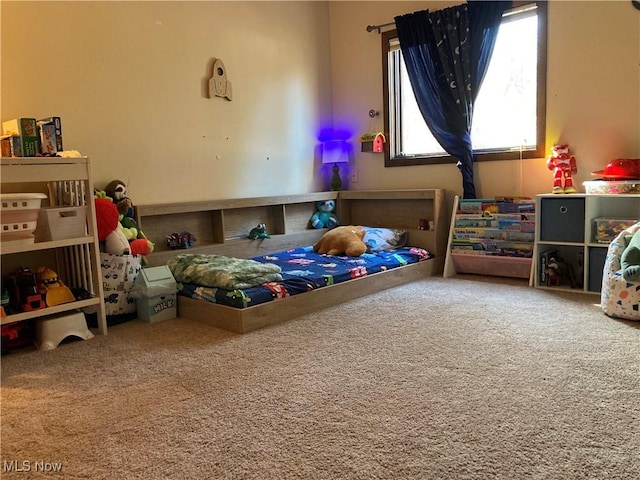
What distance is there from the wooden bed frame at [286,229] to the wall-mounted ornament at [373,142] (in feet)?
1.36

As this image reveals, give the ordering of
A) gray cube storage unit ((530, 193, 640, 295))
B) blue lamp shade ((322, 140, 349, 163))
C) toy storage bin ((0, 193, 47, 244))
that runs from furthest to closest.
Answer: blue lamp shade ((322, 140, 349, 163)) → gray cube storage unit ((530, 193, 640, 295)) → toy storage bin ((0, 193, 47, 244))

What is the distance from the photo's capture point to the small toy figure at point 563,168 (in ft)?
11.4

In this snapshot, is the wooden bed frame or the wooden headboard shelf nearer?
the wooden bed frame

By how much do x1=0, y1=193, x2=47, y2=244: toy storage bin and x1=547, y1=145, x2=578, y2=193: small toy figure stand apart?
3261 mm

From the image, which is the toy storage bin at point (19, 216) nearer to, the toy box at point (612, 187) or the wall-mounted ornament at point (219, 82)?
the wall-mounted ornament at point (219, 82)

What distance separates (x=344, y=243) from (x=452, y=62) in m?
1.69

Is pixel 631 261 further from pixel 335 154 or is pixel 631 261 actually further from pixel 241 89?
pixel 241 89

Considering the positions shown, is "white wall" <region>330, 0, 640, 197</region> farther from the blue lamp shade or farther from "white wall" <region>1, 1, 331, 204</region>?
"white wall" <region>1, 1, 331, 204</region>

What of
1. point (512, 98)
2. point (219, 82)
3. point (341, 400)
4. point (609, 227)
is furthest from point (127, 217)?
point (609, 227)

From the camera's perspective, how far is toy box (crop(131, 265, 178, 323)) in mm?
2922

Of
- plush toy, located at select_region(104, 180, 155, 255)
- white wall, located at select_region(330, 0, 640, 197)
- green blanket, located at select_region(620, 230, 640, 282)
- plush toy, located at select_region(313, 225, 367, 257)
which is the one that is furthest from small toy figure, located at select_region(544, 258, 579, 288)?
plush toy, located at select_region(104, 180, 155, 255)

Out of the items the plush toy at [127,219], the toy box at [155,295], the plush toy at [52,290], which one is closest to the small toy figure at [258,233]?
the plush toy at [127,219]

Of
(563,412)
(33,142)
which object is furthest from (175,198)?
(563,412)

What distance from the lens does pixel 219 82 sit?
12.9 feet
